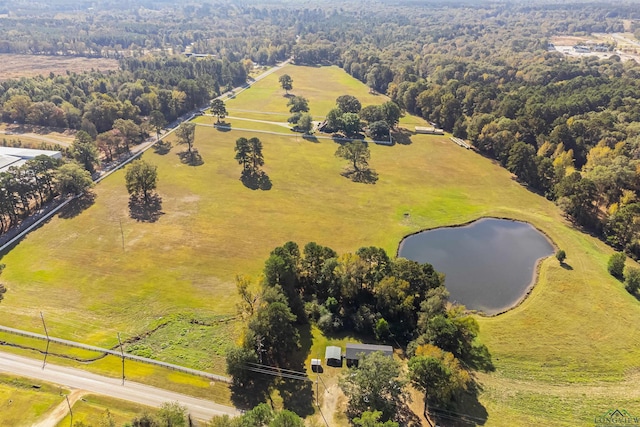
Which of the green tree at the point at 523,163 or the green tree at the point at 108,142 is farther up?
the green tree at the point at 523,163

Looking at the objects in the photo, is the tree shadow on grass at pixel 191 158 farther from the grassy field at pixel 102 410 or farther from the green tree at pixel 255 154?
the grassy field at pixel 102 410

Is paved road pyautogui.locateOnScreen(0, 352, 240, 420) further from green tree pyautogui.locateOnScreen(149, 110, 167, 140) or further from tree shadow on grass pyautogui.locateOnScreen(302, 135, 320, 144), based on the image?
tree shadow on grass pyautogui.locateOnScreen(302, 135, 320, 144)

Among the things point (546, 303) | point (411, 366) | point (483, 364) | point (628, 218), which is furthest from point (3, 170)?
point (628, 218)

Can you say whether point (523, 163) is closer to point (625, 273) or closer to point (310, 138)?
point (625, 273)

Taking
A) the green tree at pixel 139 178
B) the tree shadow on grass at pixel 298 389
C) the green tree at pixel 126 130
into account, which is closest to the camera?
the tree shadow on grass at pixel 298 389

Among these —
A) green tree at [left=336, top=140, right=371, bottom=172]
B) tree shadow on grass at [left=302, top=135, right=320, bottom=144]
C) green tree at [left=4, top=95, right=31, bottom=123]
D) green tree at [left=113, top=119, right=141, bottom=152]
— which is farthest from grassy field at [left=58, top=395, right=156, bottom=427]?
green tree at [left=4, top=95, right=31, bottom=123]

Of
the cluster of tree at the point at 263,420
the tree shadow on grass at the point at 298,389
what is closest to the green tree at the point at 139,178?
the tree shadow on grass at the point at 298,389
